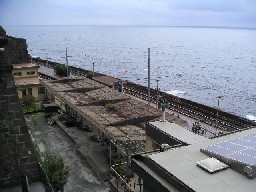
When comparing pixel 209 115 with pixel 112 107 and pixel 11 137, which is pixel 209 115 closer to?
pixel 112 107

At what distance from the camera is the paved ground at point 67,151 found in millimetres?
24875

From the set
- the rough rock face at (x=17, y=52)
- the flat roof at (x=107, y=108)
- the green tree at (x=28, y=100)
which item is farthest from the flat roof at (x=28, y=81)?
the flat roof at (x=107, y=108)

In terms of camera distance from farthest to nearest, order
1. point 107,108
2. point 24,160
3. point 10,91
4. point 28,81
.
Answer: point 28,81, point 107,108, point 24,160, point 10,91

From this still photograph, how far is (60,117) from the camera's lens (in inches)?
1647

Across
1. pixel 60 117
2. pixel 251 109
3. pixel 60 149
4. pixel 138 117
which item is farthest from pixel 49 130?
pixel 251 109

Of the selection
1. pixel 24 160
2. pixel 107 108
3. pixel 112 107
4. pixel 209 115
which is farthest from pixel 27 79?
pixel 24 160

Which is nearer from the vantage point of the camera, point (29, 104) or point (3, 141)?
point (3, 141)

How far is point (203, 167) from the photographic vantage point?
40.0 ft

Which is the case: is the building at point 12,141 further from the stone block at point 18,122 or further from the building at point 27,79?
the building at point 27,79

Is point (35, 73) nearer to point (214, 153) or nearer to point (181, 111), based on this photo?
point (181, 111)

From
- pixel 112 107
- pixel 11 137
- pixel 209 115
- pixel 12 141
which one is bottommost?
pixel 209 115

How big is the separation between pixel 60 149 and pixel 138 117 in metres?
8.98

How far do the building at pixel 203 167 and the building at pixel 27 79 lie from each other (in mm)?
39429

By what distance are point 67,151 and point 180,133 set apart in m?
16.8
